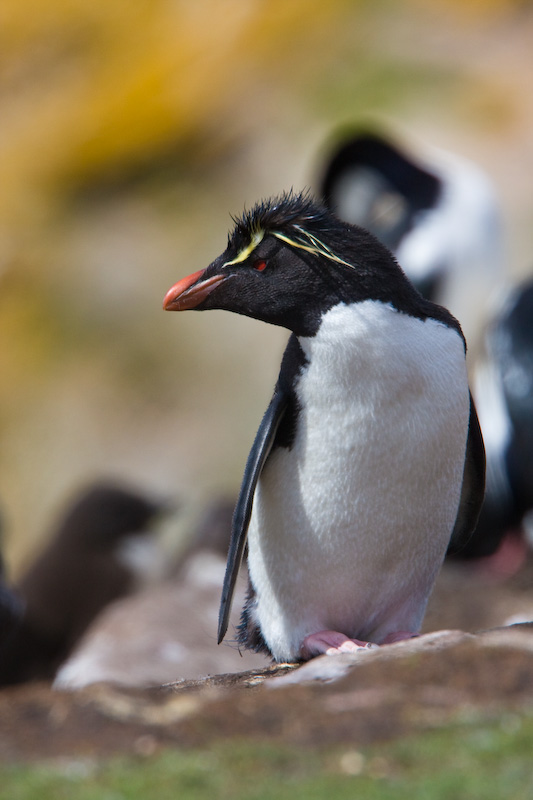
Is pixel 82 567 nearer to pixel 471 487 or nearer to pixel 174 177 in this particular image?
pixel 471 487

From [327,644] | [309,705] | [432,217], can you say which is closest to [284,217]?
[327,644]

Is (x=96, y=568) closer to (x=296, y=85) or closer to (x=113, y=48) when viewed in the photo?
(x=296, y=85)

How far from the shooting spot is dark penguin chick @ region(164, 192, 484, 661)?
122 inches

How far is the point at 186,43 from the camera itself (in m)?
13.8

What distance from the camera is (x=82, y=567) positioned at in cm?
867

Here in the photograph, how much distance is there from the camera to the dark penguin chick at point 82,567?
26.5ft

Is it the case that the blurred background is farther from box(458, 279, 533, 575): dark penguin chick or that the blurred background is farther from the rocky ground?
the rocky ground

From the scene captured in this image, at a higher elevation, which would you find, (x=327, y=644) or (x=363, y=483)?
(x=363, y=483)

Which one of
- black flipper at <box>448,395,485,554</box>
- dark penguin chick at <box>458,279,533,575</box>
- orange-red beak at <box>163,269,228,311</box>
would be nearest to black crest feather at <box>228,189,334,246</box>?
orange-red beak at <box>163,269,228,311</box>

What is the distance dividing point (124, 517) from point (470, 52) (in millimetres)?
7288

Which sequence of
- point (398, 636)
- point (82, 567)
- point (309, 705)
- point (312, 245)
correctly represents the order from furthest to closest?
point (82, 567) < point (398, 636) < point (312, 245) < point (309, 705)

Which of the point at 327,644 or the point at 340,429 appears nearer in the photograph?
the point at 340,429

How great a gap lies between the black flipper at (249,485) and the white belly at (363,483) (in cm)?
8

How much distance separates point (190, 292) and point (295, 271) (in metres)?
0.36
